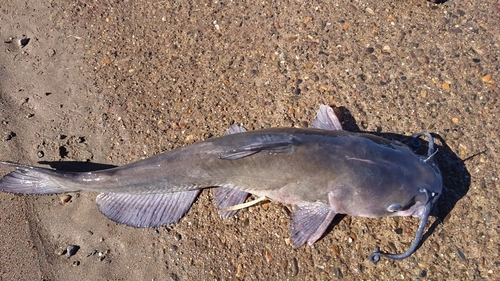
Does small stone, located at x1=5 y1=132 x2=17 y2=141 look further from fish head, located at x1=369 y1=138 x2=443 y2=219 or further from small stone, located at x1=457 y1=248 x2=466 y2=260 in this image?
small stone, located at x1=457 y1=248 x2=466 y2=260

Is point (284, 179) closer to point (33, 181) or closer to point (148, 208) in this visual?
point (148, 208)

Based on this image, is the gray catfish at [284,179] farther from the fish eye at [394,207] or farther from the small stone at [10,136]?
the small stone at [10,136]

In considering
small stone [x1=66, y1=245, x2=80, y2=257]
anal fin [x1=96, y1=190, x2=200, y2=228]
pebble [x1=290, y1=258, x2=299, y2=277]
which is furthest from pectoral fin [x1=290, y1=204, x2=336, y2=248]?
small stone [x1=66, y1=245, x2=80, y2=257]

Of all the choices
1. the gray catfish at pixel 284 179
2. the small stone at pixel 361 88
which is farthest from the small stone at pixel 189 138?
the small stone at pixel 361 88

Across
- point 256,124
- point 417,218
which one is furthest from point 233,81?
point 417,218

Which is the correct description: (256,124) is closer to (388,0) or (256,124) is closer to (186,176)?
(186,176)

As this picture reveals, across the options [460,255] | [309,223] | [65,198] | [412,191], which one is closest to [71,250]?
[65,198]
